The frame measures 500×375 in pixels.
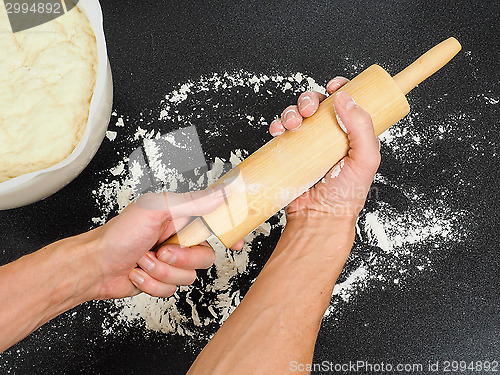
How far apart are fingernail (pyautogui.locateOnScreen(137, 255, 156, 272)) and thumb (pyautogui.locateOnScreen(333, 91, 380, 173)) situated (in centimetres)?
54

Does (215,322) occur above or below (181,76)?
below

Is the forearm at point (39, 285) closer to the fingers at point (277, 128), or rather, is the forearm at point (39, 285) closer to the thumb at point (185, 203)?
the thumb at point (185, 203)

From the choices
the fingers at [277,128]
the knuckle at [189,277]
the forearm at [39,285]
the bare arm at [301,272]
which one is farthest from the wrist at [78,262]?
the fingers at [277,128]

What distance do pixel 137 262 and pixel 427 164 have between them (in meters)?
0.88

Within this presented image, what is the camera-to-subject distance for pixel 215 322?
47.1 inches

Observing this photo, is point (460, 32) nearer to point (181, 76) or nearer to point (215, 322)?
point (181, 76)

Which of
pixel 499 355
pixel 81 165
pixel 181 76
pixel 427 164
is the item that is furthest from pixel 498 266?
pixel 81 165

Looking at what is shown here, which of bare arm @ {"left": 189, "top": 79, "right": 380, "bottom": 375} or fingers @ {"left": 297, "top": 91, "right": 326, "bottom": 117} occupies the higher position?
fingers @ {"left": 297, "top": 91, "right": 326, "bottom": 117}

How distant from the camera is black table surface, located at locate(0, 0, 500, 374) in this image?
116cm

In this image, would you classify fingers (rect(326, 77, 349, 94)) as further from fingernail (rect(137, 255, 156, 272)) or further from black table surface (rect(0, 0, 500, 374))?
fingernail (rect(137, 255, 156, 272))

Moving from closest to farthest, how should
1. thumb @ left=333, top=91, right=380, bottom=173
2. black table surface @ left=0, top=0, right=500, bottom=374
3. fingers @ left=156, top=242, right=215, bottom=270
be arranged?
thumb @ left=333, top=91, right=380, bottom=173, fingers @ left=156, top=242, right=215, bottom=270, black table surface @ left=0, top=0, right=500, bottom=374

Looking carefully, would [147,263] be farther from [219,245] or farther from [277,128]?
[277,128]

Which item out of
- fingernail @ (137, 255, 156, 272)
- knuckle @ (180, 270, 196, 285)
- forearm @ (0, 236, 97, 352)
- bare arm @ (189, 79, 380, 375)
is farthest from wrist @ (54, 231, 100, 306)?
bare arm @ (189, 79, 380, 375)

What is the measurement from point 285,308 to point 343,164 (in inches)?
14.2
